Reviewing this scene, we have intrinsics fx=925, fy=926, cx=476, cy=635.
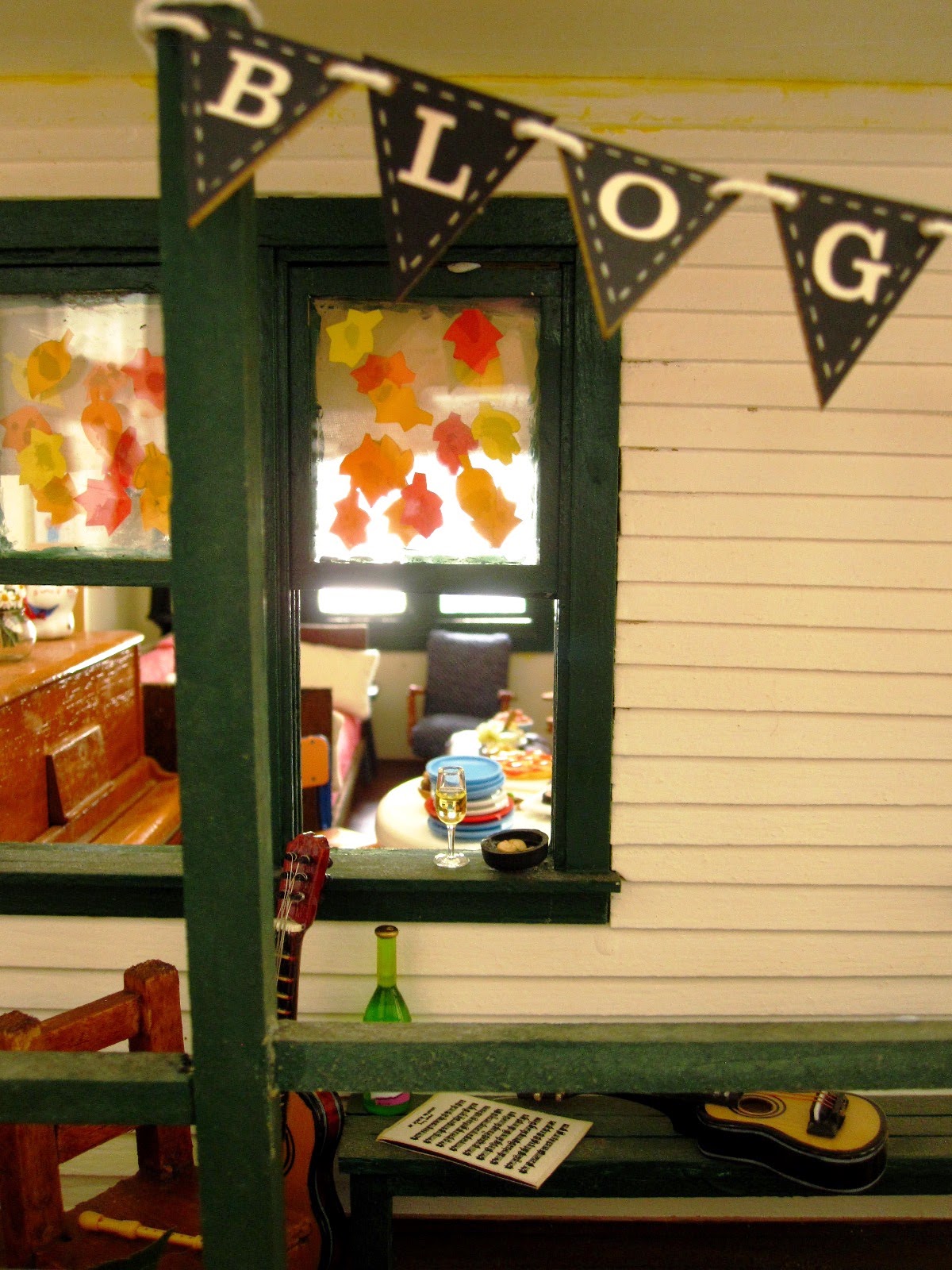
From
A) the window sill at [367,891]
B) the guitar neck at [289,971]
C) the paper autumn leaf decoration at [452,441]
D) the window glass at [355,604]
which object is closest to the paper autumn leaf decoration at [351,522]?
the paper autumn leaf decoration at [452,441]

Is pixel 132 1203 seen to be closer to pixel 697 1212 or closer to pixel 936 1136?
pixel 697 1212

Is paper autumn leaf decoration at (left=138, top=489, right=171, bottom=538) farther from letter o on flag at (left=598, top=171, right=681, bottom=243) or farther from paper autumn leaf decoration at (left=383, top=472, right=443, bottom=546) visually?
letter o on flag at (left=598, top=171, right=681, bottom=243)

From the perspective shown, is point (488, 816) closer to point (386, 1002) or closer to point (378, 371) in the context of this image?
point (386, 1002)

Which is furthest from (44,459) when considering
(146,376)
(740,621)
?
(740,621)

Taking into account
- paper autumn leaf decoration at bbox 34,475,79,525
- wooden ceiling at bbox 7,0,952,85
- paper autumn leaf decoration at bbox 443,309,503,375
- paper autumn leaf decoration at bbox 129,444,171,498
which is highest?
wooden ceiling at bbox 7,0,952,85

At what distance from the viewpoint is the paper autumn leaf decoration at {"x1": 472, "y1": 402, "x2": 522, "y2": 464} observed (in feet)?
7.83

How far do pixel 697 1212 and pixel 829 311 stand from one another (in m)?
2.48

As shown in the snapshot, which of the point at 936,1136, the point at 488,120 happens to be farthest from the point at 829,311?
the point at 936,1136

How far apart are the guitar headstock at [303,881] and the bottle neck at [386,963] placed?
10.0 inches

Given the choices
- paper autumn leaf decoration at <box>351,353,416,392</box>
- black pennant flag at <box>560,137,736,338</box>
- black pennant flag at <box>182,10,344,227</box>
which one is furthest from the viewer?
paper autumn leaf decoration at <box>351,353,416,392</box>

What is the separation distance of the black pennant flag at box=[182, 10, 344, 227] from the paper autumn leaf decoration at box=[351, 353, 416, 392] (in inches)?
47.1

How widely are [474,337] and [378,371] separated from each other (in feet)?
0.86

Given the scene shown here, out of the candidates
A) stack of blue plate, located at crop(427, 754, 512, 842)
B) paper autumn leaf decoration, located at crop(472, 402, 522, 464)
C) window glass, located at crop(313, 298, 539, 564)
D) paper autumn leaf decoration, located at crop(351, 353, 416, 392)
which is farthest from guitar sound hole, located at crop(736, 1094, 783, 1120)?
paper autumn leaf decoration, located at crop(351, 353, 416, 392)

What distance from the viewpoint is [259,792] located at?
1348 mm
